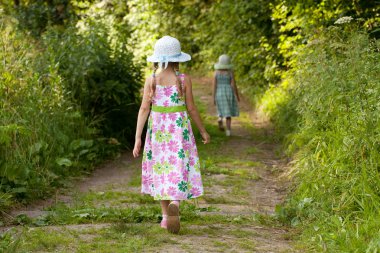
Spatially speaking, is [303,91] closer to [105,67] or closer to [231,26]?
[105,67]

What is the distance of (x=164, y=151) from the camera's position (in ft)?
20.6

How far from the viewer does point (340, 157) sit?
247 inches

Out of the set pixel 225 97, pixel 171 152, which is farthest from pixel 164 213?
pixel 225 97

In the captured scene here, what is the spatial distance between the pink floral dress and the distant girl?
7181mm

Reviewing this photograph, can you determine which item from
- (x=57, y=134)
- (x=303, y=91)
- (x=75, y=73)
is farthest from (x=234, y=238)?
(x=75, y=73)

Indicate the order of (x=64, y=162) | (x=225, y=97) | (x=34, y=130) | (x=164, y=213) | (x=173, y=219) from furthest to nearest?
1. (x=225, y=97)
2. (x=34, y=130)
3. (x=64, y=162)
4. (x=164, y=213)
5. (x=173, y=219)

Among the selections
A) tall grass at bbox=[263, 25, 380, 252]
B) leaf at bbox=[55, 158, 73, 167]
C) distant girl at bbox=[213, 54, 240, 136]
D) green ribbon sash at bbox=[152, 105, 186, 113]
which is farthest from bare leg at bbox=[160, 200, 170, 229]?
distant girl at bbox=[213, 54, 240, 136]

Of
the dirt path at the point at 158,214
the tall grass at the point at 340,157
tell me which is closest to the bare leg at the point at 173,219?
the dirt path at the point at 158,214

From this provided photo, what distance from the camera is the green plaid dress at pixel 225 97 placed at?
13602 mm

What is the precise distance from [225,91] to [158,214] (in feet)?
24.1

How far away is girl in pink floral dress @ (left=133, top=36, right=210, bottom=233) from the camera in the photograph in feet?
20.5

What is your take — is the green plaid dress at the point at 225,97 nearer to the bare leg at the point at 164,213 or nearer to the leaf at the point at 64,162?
the leaf at the point at 64,162

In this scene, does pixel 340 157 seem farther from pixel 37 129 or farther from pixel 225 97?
pixel 225 97

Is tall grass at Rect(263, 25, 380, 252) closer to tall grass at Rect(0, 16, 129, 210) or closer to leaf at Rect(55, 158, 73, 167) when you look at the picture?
leaf at Rect(55, 158, 73, 167)
